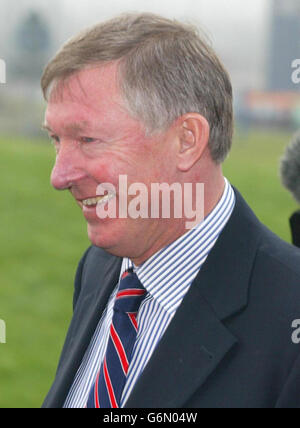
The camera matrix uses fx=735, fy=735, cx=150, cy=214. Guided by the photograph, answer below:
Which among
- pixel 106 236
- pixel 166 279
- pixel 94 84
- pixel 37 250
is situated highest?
pixel 94 84

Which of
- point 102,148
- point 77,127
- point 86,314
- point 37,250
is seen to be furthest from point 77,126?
point 37,250

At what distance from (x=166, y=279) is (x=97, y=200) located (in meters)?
0.34

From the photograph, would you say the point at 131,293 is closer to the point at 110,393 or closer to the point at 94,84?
the point at 110,393

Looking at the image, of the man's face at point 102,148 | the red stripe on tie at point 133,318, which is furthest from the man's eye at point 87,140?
the red stripe on tie at point 133,318

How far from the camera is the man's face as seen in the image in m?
2.28

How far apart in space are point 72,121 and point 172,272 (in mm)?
586

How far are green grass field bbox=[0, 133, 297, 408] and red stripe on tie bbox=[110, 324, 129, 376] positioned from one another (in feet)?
7.66

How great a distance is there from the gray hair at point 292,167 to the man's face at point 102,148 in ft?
3.35

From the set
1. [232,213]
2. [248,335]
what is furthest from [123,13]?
[248,335]

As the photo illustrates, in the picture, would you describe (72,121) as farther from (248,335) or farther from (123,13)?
(248,335)

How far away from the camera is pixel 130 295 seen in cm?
247

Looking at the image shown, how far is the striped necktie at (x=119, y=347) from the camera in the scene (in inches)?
90.9

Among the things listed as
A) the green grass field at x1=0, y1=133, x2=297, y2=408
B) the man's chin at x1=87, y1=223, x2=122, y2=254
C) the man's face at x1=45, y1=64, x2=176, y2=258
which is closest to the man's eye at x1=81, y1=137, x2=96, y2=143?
the man's face at x1=45, y1=64, x2=176, y2=258

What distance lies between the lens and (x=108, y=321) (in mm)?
2600
